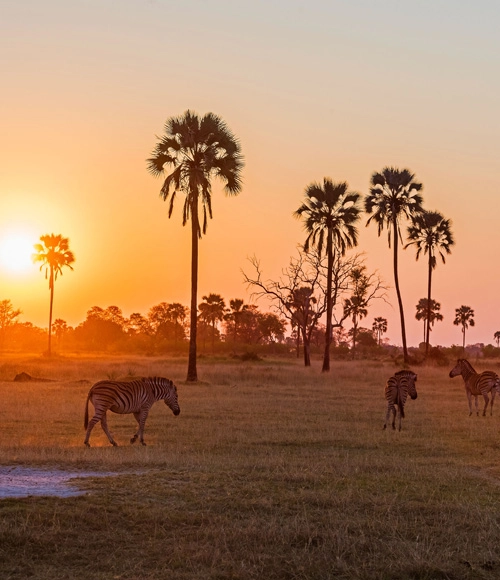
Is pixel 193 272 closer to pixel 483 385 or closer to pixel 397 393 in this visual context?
pixel 483 385

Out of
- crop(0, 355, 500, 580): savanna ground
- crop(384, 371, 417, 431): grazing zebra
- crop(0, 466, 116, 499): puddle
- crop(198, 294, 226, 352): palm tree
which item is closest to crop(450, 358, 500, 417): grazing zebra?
crop(0, 355, 500, 580): savanna ground

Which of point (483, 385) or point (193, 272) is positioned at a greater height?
point (193, 272)

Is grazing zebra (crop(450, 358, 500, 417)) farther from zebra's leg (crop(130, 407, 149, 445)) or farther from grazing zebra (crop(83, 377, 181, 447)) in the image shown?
zebra's leg (crop(130, 407, 149, 445))

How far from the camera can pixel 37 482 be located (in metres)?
13.2

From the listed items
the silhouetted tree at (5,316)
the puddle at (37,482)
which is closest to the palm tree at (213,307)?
the silhouetted tree at (5,316)

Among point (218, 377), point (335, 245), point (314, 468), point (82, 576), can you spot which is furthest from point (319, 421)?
point (335, 245)

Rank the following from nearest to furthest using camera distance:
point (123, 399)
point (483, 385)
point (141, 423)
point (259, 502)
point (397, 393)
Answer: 1. point (259, 502)
2. point (123, 399)
3. point (141, 423)
4. point (397, 393)
5. point (483, 385)

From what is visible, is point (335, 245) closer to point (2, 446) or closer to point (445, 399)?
point (445, 399)

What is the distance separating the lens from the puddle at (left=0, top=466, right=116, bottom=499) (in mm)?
12219

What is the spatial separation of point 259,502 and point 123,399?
788cm

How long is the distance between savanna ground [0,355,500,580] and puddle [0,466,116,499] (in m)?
0.40

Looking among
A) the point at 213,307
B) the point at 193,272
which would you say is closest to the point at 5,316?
the point at 213,307

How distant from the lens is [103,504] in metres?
11.4

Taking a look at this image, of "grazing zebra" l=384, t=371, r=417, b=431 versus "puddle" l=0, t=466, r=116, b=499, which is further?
"grazing zebra" l=384, t=371, r=417, b=431
